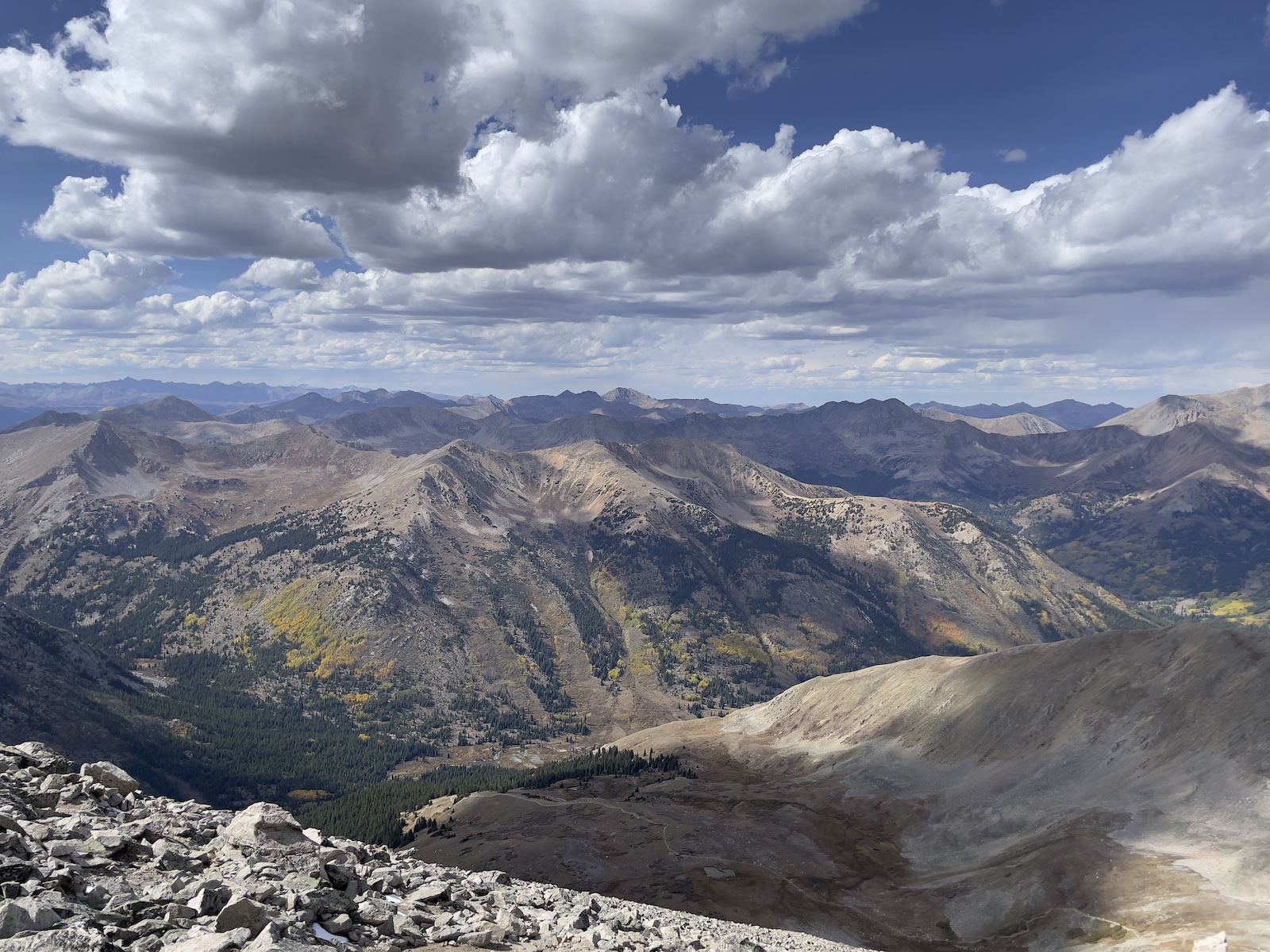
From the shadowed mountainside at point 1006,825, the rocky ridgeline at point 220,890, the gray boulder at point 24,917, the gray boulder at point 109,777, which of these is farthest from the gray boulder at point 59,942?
the shadowed mountainside at point 1006,825

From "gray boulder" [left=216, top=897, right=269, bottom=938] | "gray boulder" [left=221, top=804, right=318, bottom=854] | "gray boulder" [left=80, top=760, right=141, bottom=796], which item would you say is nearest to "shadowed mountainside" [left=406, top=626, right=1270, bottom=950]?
"gray boulder" [left=221, top=804, right=318, bottom=854]

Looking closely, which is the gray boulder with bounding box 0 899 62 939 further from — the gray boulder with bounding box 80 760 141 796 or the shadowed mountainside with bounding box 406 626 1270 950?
the shadowed mountainside with bounding box 406 626 1270 950

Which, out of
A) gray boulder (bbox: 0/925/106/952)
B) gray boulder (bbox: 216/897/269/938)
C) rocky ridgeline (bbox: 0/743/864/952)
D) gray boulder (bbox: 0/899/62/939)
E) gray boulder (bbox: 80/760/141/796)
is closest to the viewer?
gray boulder (bbox: 0/925/106/952)

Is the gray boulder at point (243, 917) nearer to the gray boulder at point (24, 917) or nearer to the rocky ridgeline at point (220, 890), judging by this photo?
the rocky ridgeline at point (220, 890)

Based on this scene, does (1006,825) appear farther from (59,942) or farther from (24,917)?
(24,917)

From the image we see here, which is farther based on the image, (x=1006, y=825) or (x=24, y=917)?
(x=1006, y=825)

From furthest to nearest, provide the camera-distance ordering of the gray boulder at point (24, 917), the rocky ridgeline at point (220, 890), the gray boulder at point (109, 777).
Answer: the gray boulder at point (109, 777), the rocky ridgeline at point (220, 890), the gray boulder at point (24, 917)

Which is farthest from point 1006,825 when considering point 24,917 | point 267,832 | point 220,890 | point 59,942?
point 24,917

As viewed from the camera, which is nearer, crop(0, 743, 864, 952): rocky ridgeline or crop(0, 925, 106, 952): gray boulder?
crop(0, 925, 106, 952): gray boulder
